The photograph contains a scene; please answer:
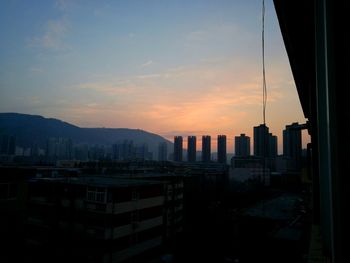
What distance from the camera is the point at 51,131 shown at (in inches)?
5891

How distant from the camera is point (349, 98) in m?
0.42

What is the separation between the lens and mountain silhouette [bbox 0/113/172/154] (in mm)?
128512

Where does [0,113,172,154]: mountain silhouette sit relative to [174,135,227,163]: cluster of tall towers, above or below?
above

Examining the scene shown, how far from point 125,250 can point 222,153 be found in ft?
169

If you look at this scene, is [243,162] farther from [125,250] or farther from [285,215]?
[125,250]

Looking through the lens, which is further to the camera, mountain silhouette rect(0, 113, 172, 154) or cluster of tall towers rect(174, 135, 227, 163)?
mountain silhouette rect(0, 113, 172, 154)

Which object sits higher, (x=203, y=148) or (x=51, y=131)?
(x=51, y=131)

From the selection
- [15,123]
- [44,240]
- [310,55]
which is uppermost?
[15,123]

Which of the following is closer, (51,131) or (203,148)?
(203,148)

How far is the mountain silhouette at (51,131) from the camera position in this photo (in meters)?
129

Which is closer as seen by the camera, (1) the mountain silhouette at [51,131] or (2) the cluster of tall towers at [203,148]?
(2) the cluster of tall towers at [203,148]

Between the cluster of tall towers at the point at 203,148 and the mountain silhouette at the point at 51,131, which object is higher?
the mountain silhouette at the point at 51,131

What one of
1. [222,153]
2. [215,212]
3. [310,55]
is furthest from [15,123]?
[310,55]

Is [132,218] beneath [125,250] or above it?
above
